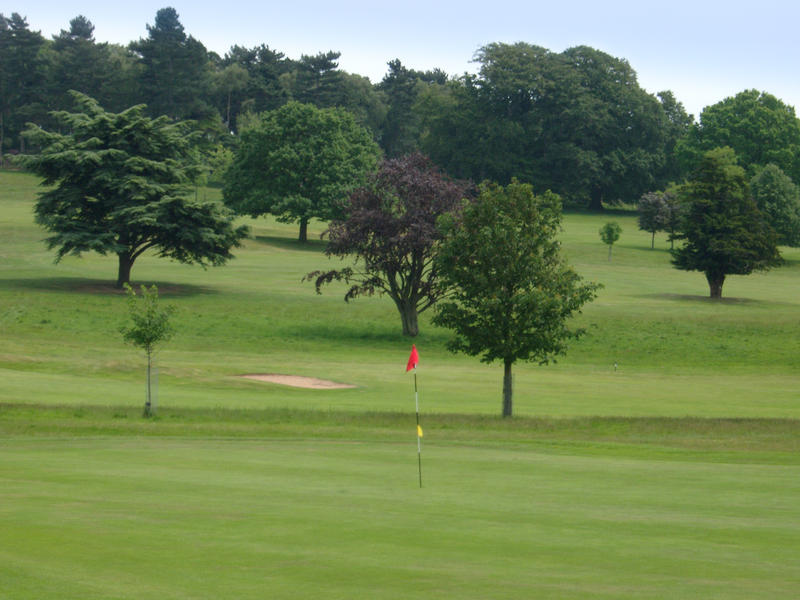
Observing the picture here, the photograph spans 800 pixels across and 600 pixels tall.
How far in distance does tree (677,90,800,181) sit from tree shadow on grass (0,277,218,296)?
248ft

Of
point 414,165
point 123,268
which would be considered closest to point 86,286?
point 123,268

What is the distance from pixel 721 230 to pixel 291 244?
41759mm

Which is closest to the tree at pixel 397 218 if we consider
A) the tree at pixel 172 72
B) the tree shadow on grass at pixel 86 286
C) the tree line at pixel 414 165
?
the tree line at pixel 414 165

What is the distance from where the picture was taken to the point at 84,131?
6238 centimetres

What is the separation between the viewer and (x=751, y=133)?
120 metres

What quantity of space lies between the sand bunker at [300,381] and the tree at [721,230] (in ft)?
126

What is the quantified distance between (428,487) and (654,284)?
63557 mm

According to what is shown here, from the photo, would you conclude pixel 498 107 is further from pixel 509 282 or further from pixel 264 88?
pixel 509 282

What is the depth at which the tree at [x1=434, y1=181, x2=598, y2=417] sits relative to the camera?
30375 millimetres

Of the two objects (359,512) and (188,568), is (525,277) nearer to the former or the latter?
(359,512)

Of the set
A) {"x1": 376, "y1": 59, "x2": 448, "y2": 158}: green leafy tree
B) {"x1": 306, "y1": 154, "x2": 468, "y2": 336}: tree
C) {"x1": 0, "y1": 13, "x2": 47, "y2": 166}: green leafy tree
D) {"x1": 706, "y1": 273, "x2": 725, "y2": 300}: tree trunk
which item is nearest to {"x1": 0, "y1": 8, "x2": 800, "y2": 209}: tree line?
{"x1": 0, "y1": 13, "x2": 47, "y2": 166}: green leafy tree

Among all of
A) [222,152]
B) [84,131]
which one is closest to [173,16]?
[222,152]

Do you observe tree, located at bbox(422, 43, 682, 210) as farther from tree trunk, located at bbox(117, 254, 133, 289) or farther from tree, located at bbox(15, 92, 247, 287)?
tree trunk, located at bbox(117, 254, 133, 289)

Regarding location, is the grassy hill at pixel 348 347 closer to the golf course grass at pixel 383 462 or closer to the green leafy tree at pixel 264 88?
the golf course grass at pixel 383 462
